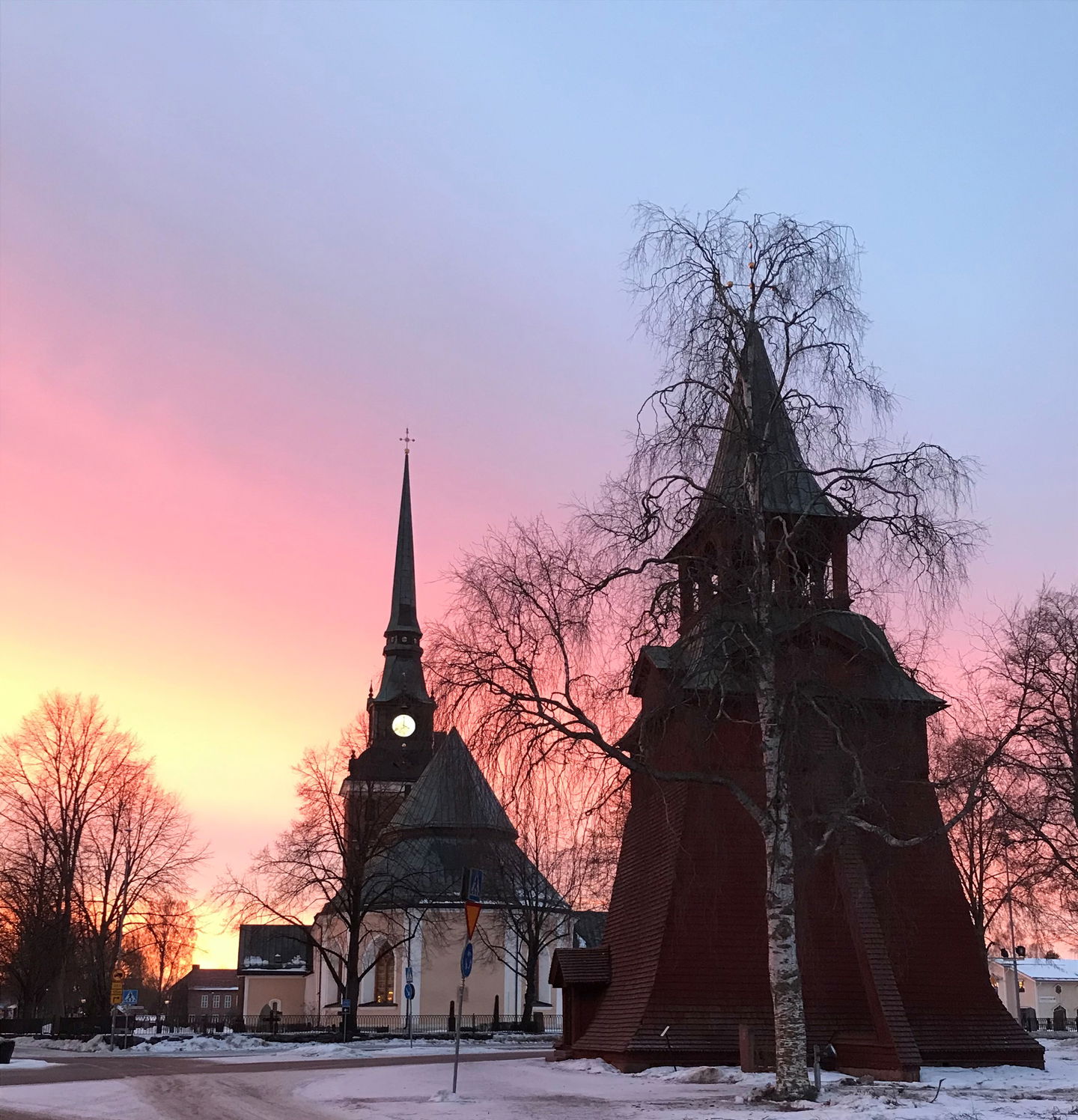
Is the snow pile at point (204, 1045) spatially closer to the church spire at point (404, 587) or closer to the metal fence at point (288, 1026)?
the metal fence at point (288, 1026)

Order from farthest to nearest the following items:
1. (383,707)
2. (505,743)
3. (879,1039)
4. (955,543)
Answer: (383,707) → (879,1039) → (505,743) → (955,543)

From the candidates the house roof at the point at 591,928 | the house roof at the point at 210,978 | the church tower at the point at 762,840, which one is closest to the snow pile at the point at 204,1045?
the church tower at the point at 762,840

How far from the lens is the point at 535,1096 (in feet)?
65.1

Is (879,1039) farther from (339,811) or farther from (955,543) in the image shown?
(339,811)

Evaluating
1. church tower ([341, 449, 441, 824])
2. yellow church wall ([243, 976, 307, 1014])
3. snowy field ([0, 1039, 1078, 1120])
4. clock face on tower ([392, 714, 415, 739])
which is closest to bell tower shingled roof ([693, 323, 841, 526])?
snowy field ([0, 1039, 1078, 1120])

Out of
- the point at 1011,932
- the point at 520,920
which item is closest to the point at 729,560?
the point at 1011,932

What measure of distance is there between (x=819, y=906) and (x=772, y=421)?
35.7ft

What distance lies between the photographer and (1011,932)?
4303 centimetres

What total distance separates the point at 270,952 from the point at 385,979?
17.8m

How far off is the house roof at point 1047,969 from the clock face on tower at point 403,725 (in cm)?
5789

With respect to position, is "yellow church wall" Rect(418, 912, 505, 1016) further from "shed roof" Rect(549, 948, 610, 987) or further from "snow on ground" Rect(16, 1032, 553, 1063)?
"shed roof" Rect(549, 948, 610, 987)

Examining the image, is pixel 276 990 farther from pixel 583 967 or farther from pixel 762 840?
pixel 762 840

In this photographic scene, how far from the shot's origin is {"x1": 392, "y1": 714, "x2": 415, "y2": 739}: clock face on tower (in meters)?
77.6

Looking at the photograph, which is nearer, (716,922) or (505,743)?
(505,743)
